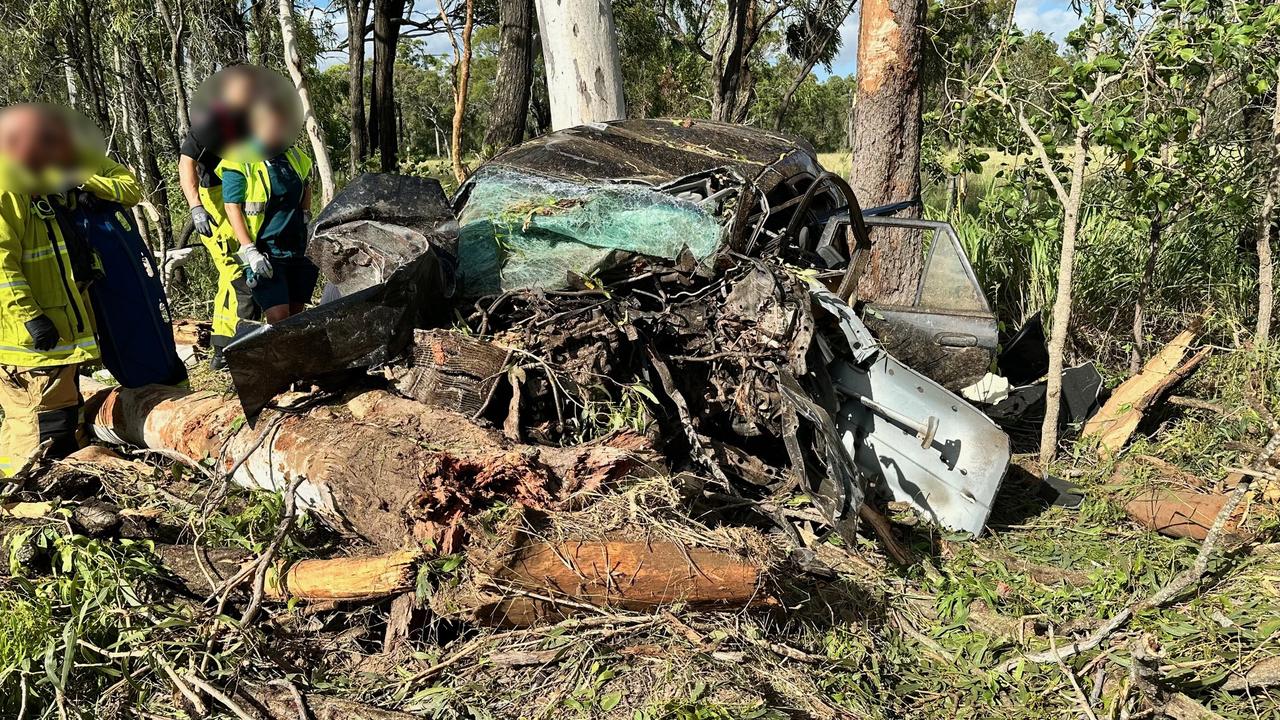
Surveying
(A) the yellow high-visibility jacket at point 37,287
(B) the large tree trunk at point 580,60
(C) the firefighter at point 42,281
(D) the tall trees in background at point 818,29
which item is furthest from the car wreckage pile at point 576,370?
(D) the tall trees in background at point 818,29

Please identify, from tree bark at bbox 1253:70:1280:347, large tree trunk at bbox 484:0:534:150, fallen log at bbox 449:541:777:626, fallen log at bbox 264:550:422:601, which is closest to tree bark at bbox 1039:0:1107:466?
tree bark at bbox 1253:70:1280:347

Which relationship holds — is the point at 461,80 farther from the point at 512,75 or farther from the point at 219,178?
the point at 219,178

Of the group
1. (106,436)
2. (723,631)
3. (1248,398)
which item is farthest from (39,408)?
(1248,398)

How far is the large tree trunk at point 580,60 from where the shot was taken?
5953mm

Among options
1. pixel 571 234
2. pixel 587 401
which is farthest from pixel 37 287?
pixel 587 401

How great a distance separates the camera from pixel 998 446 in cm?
371

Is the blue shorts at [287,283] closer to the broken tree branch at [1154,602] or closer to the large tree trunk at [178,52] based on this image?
the broken tree branch at [1154,602]

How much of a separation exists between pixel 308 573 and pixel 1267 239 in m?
5.42

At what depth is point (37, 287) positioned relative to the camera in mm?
3818

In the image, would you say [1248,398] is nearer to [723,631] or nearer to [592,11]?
[723,631]

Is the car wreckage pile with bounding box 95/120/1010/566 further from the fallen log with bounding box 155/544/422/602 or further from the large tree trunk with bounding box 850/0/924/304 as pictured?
the large tree trunk with bounding box 850/0/924/304

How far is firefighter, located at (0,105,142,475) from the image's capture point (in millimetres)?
3678

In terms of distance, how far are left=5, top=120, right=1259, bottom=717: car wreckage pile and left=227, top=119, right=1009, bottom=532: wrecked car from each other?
12 mm

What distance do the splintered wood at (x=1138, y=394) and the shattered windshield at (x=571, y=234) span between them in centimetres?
263
